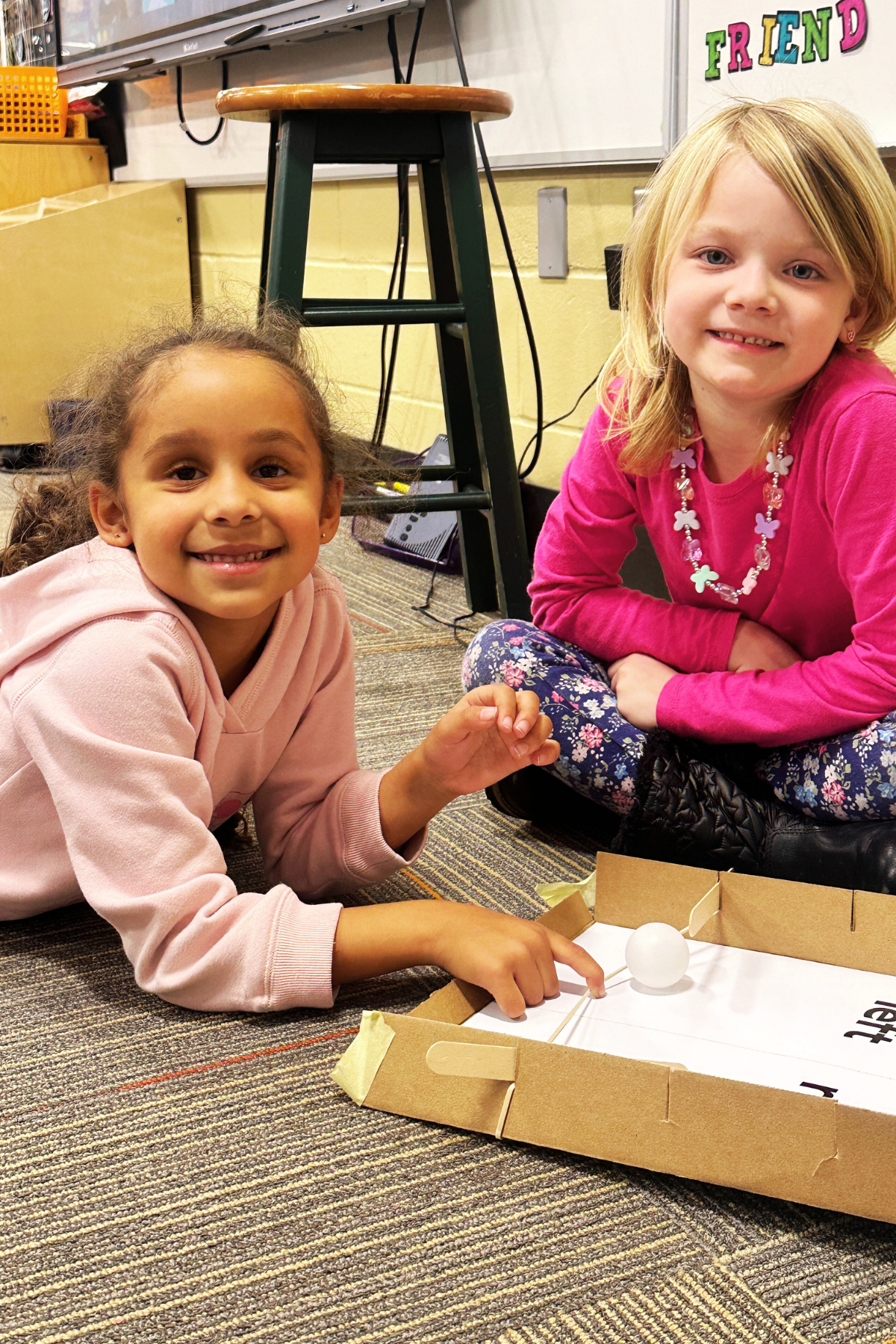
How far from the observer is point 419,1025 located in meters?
0.69

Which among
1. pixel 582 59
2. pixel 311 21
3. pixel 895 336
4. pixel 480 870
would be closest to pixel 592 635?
pixel 480 870

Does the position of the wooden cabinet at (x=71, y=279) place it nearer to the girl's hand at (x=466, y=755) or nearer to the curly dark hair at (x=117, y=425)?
the curly dark hair at (x=117, y=425)

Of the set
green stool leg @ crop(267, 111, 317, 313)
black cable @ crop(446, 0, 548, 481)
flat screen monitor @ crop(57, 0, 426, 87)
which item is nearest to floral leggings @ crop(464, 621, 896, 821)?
green stool leg @ crop(267, 111, 317, 313)

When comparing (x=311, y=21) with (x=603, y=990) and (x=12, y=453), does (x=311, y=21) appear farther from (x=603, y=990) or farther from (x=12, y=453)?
(x=603, y=990)

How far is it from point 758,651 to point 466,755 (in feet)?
1.01

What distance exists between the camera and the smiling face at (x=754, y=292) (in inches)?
36.7

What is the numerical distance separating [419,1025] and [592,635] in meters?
0.52

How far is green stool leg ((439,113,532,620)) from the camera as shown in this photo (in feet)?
5.27

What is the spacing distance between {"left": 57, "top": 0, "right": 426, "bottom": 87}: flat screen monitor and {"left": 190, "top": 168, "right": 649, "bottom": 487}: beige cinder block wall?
289mm

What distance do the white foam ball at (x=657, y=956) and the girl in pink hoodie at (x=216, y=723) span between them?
28 millimetres

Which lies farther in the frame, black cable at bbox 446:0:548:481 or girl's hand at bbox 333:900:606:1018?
black cable at bbox 446:0:548:481

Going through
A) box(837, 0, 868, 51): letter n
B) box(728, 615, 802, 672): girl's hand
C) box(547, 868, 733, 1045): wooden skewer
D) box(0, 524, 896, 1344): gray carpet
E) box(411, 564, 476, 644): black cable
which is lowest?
box(0, 524, 896, 1344): gray carpet

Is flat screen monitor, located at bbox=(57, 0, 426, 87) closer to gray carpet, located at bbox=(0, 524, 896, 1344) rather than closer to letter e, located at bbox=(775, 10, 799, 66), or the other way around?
letter e, located at bbox=(775, 10, 799, 66)

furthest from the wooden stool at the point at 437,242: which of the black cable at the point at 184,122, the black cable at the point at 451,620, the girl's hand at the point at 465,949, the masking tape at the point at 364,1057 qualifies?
the black cable at the point at 184,122
